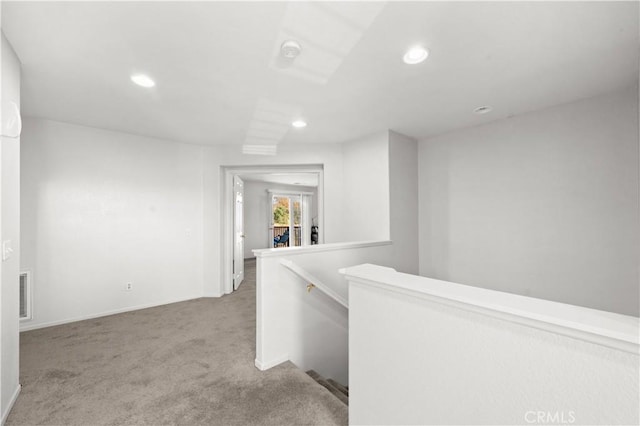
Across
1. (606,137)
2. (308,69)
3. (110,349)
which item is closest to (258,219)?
(110,349)

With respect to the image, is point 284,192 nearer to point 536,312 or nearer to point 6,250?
point 6,250

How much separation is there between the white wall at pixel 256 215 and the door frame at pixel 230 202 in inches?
137

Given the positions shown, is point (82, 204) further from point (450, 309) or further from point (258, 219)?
point (258, 219)

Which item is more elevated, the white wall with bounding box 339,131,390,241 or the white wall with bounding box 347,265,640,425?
the white wall with bounding box 339,131,390,241

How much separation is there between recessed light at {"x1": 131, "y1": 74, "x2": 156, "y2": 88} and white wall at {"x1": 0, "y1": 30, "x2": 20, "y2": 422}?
675 millimetres

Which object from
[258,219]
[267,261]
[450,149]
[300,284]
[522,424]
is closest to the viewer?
[522,424]

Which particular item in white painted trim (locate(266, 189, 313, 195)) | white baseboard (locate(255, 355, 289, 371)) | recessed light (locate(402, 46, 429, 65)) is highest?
recessed light (locate(402, 46, 429, 65))

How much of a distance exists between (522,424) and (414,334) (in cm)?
42

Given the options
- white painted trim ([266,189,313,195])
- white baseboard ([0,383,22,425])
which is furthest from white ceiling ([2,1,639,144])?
white painted trim ([266,189,313,195])

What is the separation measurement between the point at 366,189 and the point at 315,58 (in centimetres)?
208

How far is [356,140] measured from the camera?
3.92 m

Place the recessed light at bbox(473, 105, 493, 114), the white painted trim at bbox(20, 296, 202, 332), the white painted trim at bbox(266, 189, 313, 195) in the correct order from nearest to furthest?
the recessed light at bbox(473, 105, 493, 114) → the white painted trim at bbox(20, 296, 202, 332) → the white painted trim at bbox(266, 189, 313, 195)

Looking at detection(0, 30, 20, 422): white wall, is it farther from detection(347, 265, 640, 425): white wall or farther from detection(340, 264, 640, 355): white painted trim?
detection(340, 264, 640, 355): white painted trim

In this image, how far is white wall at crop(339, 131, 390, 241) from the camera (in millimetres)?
3523
